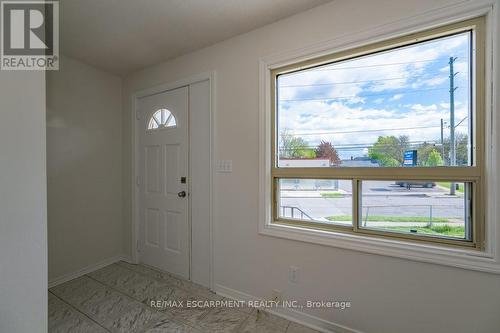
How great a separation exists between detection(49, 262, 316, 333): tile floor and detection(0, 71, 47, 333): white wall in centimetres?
80

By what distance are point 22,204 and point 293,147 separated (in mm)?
1708

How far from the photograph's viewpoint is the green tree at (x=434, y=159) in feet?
4.50

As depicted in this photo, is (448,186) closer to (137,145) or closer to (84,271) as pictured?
(137,145)

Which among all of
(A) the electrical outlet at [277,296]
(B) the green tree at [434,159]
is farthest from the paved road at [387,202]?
(A) the electrical outlet at [277,296]

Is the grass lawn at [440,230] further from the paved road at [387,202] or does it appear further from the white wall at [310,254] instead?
the white wall at [310,254]

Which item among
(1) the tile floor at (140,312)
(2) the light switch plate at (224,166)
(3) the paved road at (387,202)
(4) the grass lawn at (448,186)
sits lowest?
(1) the tile floor at (140,312)

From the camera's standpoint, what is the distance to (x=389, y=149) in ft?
4.98

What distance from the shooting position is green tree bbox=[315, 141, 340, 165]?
171cm

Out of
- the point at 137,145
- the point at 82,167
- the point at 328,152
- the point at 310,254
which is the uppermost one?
the point at 137,145

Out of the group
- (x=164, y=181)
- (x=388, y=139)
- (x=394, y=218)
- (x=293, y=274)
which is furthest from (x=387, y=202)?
(x=164, y=181)

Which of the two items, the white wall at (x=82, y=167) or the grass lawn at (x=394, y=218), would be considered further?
the white wall at (x=82, y=167)

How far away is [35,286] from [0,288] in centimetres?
12

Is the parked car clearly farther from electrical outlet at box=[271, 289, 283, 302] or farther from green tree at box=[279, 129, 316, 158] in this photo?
electrical outlet at box=[271, 289, 283, 302]

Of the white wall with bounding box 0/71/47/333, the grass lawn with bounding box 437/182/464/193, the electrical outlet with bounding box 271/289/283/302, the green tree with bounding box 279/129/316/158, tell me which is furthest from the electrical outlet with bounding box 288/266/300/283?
the white wall with bounding box 0/71/47/333
